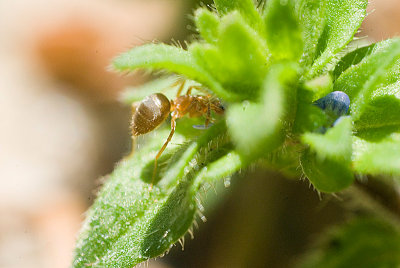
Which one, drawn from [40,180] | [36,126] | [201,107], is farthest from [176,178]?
[36,126]

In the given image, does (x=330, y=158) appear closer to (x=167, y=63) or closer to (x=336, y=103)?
(x=336, y=103)

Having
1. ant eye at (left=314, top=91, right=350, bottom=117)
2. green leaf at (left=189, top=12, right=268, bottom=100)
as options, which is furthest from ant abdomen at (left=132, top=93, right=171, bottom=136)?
ant eye at (left=314, top=91, right=350, bottom=117)

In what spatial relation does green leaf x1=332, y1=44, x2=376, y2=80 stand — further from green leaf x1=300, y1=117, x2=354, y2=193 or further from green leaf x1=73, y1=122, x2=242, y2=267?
green leaf x1=73, y1=122, x2=242, y2=267

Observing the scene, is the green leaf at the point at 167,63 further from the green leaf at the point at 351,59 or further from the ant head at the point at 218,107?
the green leaf at the point at 351,59

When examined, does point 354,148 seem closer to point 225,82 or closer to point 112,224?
point 225,82

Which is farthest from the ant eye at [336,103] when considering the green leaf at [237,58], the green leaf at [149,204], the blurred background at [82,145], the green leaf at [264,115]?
the blurred background at [82,145]

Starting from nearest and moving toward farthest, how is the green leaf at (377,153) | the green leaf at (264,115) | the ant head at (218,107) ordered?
1. the green leaf at (264,115)
2. the green leaf at (377,153)
3. the ant head at (218,107)
